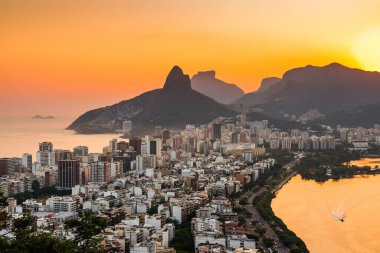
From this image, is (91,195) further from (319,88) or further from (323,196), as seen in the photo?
(319,88)

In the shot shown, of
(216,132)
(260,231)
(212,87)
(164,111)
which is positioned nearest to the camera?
(260,231)

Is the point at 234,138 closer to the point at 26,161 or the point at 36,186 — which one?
the point at 26,161

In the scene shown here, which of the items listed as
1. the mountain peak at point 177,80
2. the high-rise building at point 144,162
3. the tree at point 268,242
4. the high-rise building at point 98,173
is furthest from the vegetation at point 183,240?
the mountain peak at point 177,80

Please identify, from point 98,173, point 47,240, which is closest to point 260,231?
point 47,240

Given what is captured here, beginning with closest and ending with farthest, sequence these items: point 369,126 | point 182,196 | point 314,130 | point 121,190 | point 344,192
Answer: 1. point 182,196
2. point 121,190
3. point 344,192
4. point 314,130
5. point 369,126

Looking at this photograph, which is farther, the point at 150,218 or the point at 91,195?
the point at 91,195

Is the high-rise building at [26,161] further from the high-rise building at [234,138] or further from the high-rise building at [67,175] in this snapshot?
the high-rise building at [234,138]

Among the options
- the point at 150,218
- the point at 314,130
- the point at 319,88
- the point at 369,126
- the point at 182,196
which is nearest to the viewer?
the point at 150,218

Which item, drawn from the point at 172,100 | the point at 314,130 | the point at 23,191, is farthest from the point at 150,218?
the point at 172,100

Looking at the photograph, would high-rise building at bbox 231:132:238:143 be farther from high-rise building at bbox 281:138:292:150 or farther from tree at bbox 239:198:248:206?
tree at bbox 239:198:248:206
